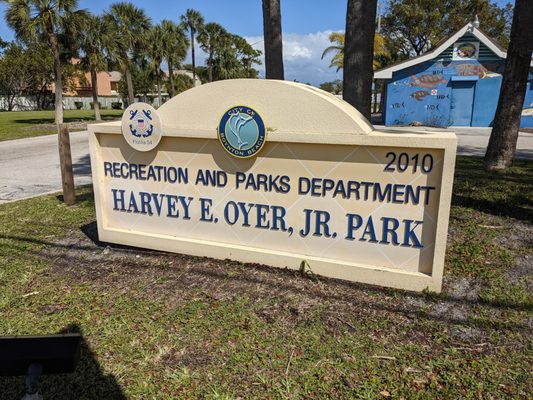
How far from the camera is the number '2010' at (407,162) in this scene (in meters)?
3.55

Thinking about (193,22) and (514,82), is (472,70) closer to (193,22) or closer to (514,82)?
(514,82)

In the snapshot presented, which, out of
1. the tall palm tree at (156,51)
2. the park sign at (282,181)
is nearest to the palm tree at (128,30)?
the tall palm tree at (156,51)

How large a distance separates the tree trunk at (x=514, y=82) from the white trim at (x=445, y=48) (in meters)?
13.6

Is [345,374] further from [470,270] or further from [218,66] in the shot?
[218,66]

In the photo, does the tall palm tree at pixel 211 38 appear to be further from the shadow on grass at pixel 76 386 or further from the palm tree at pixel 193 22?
the shadow on grass at pixel 76 386

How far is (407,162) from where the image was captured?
362 centimetres

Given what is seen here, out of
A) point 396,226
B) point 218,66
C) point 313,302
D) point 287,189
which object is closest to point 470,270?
point 396,226

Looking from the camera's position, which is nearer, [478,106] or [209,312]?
[209,312]

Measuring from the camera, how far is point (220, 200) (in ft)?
14.5

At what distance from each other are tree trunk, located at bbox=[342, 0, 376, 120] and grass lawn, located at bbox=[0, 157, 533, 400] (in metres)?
2.34

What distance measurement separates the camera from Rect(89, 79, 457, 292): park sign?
368 centimetres

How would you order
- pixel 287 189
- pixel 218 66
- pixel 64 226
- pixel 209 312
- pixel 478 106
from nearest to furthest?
pixel 209 312
pixel 287 189
pixel 64 226
pixel 478 106
pixel 218 66

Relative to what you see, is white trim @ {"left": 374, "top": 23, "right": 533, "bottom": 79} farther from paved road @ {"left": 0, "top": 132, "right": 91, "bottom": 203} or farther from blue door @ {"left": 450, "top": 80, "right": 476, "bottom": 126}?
paved road @ {"left": 0, "top": 132, "right": 91, "bottom": 203}

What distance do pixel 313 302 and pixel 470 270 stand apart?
1721 mm
